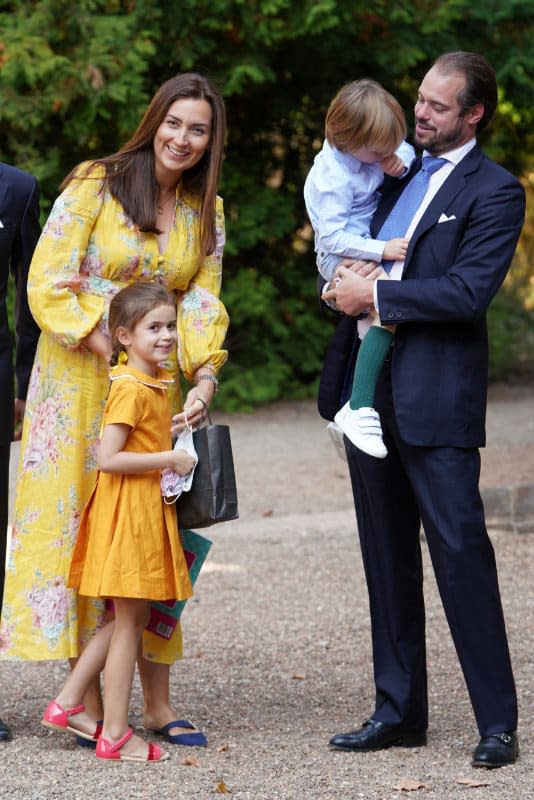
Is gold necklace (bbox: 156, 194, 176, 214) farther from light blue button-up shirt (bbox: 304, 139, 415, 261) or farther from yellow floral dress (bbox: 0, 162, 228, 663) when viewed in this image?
light blue button-up shirt (bbox: 304, 139, 415, 261)

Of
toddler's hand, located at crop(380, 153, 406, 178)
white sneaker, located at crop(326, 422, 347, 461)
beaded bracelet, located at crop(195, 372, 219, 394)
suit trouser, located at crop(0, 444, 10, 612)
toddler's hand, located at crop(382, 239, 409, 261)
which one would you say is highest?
toddler's hand, located at crop(380, 153, 406, 178)

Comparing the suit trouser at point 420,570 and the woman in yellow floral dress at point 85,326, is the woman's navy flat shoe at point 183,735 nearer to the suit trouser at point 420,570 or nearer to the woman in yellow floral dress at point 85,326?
the woman in yellow floral dress at point 85,326

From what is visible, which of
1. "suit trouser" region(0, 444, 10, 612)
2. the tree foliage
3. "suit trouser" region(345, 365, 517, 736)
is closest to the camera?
"suit trouser" region(345, 365, 517, 736)

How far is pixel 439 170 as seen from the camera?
375cm

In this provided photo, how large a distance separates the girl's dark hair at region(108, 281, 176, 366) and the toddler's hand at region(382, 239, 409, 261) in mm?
626

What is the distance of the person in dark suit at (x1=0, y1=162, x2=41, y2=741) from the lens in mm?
3953

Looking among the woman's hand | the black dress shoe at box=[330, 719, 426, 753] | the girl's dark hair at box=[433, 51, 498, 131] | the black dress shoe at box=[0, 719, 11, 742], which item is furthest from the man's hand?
the black dress shoe at box=[0, 719, 11, 742]

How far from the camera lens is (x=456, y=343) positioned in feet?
12.0

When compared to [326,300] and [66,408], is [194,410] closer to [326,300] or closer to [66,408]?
[66,408]

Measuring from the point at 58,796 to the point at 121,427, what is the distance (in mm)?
985

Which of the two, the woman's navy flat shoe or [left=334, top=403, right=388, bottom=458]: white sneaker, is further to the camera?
the woman's navy flat shoe

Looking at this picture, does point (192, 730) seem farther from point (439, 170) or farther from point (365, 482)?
point (439, 170)

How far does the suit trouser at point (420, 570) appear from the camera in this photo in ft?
12.1

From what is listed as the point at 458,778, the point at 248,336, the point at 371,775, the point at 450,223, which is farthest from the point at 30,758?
the point at 248,336
